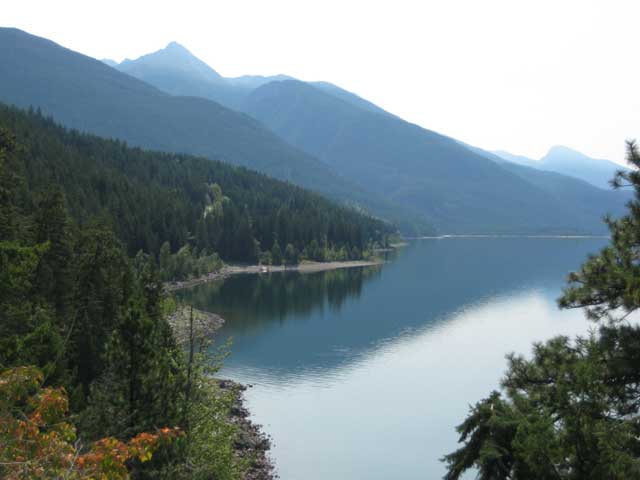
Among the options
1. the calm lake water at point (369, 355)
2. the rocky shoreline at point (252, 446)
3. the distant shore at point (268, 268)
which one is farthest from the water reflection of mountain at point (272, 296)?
the rocky shoreline at point (252, 446)

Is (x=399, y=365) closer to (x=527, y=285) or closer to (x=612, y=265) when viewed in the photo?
(x=612, y=265)

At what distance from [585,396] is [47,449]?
12.7m

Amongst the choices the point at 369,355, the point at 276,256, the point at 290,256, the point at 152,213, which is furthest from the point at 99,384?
the point at 290,256

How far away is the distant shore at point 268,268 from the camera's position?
446 ft

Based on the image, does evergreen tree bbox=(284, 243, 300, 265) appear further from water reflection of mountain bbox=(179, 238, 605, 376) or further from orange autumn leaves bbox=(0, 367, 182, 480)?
orange autumn leaves bbox=(0, 367, 182, 480)

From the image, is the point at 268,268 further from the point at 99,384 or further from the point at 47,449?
the point at 47,449

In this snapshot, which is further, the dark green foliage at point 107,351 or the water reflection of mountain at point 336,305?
the water reflection of mountain at point 336,305

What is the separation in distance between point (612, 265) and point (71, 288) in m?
38.9

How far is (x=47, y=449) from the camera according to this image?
1166 cm

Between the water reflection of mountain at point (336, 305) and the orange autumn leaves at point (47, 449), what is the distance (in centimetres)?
5878

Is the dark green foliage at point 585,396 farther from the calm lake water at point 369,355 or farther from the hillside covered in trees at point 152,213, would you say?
the hillside covered in trees at point 152,213

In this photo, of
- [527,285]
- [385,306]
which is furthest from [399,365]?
[527,285]

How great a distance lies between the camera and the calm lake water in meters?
48.9

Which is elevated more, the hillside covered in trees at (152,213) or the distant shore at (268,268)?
the hillside covered in trees at (152,213)
